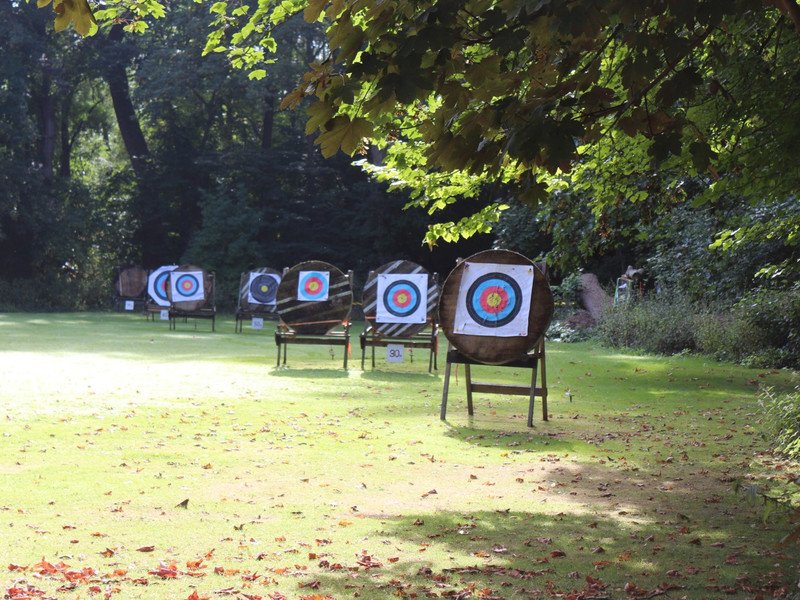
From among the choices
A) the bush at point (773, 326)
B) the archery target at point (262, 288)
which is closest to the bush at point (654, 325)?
the bush at point (773, 326)

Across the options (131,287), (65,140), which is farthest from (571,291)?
(65,140)

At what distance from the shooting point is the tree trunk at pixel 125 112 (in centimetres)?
3462

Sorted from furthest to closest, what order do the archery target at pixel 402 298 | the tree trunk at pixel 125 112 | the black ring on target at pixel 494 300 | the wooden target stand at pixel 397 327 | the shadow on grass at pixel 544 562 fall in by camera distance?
1. the tree trunk at pixel 125 112
2. the archery target at pixel 402 298
3. the wooden target stand at pixel 397 327
4. the black ring on target at pixel 494 300
5. the shadow on grass at pixel 544 562

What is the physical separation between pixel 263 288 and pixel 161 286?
226 inches

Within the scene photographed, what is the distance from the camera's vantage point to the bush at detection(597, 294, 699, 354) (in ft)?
55.2

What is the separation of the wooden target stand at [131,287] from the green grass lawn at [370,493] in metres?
22.2

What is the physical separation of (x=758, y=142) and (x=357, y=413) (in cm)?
406

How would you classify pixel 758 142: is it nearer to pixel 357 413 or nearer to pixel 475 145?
pixel 475 145

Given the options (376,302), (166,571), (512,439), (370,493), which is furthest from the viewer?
(376,302)

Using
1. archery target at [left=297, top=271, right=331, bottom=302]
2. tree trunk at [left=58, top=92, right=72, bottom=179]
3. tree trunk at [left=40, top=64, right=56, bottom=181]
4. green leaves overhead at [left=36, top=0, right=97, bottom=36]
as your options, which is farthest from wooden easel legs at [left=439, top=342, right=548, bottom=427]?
tree trunk at [left=58, top=92, right=72, bottom=179]

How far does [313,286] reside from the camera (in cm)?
1464

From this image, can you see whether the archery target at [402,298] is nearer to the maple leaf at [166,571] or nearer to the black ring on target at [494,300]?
the black ring on target at [494,300]

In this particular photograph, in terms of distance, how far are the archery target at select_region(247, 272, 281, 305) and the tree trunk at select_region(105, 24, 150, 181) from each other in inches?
531

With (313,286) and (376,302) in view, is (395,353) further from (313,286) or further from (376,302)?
(313,286)
